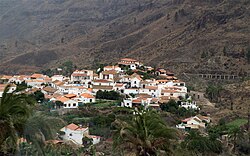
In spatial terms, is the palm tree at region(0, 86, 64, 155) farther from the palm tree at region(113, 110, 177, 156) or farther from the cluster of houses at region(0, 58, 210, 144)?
the cluster of houses at region(0, 58, 210, 144)

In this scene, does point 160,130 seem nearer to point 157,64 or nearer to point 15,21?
point 157,64

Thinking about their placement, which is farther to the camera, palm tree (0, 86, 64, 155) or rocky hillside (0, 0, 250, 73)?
rocky hillside (0, 0, 250, 73)

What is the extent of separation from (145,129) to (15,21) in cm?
15619

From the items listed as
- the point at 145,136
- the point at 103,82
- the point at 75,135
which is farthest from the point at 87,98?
the point at 145,136

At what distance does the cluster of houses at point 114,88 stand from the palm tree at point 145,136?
2183 centimetres

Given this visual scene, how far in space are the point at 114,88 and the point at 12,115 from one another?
3581 cm

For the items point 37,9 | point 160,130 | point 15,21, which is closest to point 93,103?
point 160,130

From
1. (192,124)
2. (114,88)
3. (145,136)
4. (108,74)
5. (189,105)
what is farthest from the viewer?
(108,74)

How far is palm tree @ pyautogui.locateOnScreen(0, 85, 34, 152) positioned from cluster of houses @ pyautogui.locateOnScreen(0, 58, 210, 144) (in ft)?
70.4

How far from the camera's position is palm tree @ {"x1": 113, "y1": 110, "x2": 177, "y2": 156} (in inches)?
339

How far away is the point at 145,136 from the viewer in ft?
28.5

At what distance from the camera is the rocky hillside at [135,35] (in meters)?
71.7

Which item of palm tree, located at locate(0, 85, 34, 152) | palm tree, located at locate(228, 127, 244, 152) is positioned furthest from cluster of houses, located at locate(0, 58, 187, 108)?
palm tree, located at locate(0, 85, 34, 152)

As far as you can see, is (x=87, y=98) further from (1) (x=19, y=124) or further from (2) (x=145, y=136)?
(2) (x=145, y=136)
